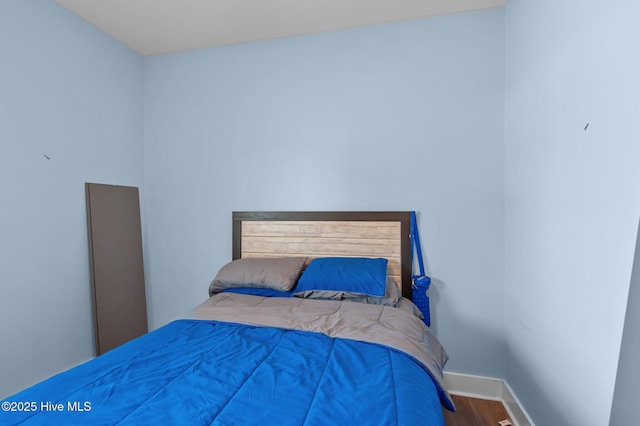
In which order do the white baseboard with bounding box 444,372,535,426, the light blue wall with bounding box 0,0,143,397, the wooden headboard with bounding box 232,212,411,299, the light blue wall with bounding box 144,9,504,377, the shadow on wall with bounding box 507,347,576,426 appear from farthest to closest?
the wooden headboard with bounding box 232,212,411,299 → the light blue wall with bounding box 144,9,504,377 → the white baseboard with bounding box 444,372,535,426 → the light blue wall with bounding box 0,0,143,397 → the shadow on wall with bounding box 507,347,576,426

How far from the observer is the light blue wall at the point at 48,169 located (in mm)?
1967

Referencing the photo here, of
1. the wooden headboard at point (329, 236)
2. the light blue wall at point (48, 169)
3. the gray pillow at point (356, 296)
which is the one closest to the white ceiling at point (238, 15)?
the light blue wall at point (48, 169)

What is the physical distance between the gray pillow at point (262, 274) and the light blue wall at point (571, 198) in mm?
1560

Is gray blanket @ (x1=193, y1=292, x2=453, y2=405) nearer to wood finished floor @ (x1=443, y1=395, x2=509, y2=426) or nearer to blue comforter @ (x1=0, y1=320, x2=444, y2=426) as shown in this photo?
blue comforter @ (x1=0, y1=320, x2=444, y2=426)

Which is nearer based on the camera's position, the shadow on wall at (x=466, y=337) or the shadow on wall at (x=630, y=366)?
the shadow on wall at (x=630, y=366)

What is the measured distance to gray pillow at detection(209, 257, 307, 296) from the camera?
223 centimetres

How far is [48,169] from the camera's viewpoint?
2188 millimetres

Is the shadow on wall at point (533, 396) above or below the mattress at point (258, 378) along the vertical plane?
below

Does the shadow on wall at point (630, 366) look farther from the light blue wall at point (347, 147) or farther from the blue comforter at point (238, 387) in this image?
the light blue wall at point (347, 147)

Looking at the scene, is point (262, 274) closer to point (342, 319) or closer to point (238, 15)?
point (342, 319)

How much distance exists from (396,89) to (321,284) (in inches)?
65.0

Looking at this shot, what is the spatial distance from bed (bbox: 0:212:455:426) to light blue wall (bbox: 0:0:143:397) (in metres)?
1.16

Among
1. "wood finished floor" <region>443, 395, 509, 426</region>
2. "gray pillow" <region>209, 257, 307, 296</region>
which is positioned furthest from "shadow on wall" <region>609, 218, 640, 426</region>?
"gray pillow" <region>209, 257, 307, 296</region>

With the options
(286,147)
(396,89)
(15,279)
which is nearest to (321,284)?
(286,147)
